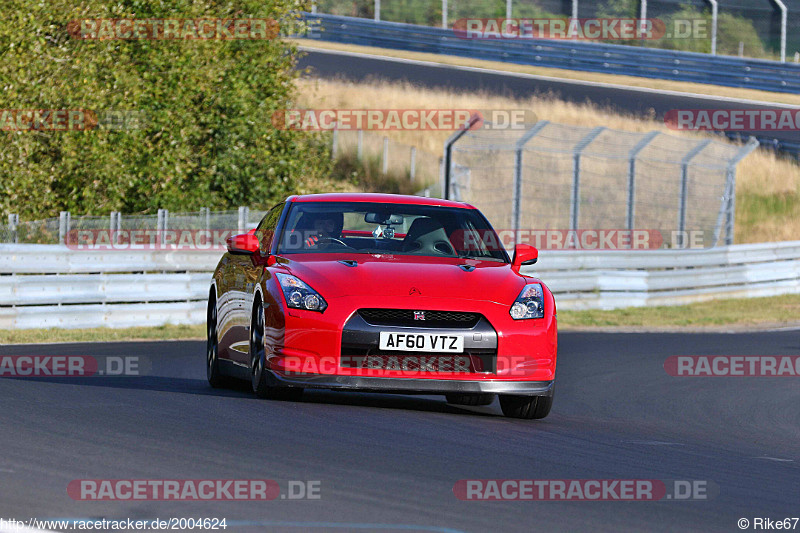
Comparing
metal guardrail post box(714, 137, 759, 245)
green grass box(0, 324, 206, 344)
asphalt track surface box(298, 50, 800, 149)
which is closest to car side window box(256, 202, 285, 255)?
green grass box(0, 324, 206, 344)

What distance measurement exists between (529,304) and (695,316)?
1471 centimetres

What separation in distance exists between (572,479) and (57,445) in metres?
2.51

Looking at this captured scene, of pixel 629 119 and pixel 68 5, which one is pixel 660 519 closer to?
pixel 68 5

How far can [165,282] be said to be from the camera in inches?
726

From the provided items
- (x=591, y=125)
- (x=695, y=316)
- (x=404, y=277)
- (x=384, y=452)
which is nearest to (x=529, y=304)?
(x=404, y=277)

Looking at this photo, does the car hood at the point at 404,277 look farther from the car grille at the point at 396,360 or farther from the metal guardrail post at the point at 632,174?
the metal guardrail post at the point at 632,174

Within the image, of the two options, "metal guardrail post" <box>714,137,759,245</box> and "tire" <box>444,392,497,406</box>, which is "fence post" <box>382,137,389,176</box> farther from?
"tire" <box>444,392,497,406</box>

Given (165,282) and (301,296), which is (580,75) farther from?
(301,296)

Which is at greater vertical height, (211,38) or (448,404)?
(211,38)

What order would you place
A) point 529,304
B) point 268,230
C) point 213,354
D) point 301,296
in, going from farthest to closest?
point 213,354
point 268,230
point 529,304
point 301,296

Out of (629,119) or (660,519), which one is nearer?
(660,519)

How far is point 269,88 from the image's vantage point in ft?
87.3

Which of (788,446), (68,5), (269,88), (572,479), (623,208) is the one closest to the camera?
(572,479)

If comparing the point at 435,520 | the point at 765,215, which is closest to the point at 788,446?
the point at 435,520
